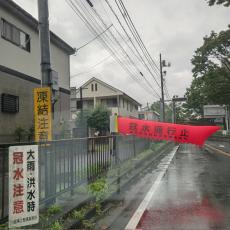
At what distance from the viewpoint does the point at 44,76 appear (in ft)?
27.1

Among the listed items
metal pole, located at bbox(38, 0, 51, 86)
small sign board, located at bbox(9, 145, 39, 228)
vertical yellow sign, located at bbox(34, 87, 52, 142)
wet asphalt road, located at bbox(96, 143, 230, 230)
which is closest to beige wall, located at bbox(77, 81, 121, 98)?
wet asphalt road, located at bbox(96, 143, 230, 230)

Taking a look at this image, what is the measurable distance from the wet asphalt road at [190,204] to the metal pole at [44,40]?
364 centimetres

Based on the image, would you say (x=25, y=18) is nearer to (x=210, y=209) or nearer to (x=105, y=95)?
(x=210, y=209)

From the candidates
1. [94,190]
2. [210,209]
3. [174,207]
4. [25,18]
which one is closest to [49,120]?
[94,190]

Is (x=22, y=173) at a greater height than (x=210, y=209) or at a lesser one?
greater

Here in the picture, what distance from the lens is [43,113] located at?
26.1 feet

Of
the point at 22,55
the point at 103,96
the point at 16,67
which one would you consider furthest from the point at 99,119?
the point at 16,67

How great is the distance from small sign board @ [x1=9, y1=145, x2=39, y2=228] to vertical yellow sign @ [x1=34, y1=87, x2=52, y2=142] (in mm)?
2239

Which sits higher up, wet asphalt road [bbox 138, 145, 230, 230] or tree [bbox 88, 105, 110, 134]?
tree [bbox 88, 105, 110, 134]

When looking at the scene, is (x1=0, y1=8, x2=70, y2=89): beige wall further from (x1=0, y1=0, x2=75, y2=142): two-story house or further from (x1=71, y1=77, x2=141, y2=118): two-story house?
(x1=71, y1=77, x2=141, y2=118): two-story house

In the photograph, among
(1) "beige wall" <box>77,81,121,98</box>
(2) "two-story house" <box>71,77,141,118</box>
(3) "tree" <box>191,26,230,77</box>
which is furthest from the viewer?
(1) "beige wall" <box>77,81,121,98</box>

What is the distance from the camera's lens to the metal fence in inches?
234

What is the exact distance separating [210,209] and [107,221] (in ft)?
7.36

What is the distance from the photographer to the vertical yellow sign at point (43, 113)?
26.0ft
